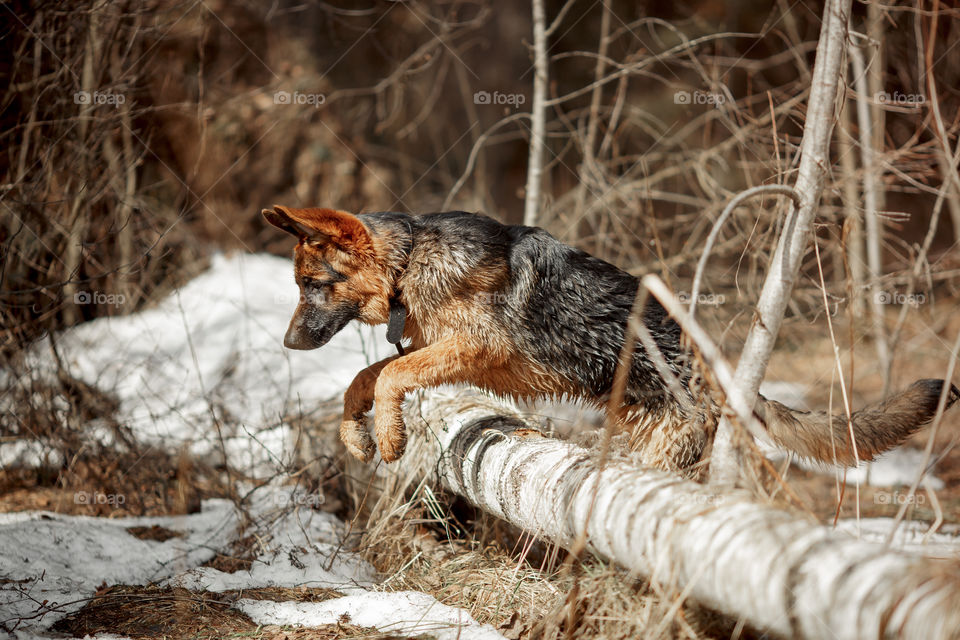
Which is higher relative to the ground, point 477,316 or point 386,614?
point 477,316

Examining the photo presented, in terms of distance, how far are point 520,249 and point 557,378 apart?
0.78m

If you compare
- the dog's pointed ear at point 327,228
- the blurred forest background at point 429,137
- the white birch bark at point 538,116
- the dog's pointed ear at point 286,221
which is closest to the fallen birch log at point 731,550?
the dog's pointed ear at point 327,228

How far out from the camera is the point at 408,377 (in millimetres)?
3773

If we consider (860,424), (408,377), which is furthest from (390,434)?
(860,424)

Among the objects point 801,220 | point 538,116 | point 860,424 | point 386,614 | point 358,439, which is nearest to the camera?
point 801,220

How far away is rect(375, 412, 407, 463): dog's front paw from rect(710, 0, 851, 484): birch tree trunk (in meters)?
1.63

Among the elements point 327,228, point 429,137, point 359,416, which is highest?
point 429,137

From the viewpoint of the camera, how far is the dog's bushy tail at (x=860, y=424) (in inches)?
131

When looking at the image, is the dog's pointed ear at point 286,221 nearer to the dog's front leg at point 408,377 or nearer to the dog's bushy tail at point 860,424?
the dog's front leg at point 408,377

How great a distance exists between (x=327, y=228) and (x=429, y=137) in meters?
6.54

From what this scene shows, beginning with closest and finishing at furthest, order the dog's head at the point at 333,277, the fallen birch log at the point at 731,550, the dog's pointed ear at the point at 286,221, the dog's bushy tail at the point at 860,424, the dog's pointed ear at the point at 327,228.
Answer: the fallen birch log at the point at 731,550
the dog's bushy tail at the point at 860,424
the dog's pointed ear at the point at 286,221
the dog's pointed ear at the point at 327,228
the dog's head at the point at 333,277

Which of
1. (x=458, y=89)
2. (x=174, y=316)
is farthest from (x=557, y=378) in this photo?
(x=458, y=89)

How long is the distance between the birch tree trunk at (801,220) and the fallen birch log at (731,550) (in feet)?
0.88

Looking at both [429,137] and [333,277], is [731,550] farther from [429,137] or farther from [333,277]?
[429,137]
